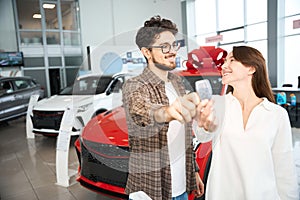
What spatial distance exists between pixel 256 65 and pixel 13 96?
578 centimetres

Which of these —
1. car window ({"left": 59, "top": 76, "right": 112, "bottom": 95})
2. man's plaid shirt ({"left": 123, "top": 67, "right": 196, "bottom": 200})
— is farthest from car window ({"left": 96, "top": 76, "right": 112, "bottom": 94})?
man's plaid shirt ({"left": 123, "top": 67, "right": 196, "bottom": 200})

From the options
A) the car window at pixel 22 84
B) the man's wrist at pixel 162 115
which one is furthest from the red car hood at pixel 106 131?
the car window at pixel 22 84

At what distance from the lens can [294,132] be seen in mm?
4250

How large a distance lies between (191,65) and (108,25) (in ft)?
27.7

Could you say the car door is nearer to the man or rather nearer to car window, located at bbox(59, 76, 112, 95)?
car window, located at bbox(59, 76, 112, 95)

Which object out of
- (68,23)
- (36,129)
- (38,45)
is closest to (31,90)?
(36,129)

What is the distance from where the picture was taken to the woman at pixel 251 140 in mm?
899

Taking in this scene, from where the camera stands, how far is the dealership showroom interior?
3.09 ft

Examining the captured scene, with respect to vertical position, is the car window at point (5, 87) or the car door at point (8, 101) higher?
the car window at point (5, 87)

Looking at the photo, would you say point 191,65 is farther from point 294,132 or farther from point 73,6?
point 73,6

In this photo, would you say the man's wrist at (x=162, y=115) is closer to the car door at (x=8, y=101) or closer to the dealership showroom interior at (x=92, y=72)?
the dealership showroom interior at (x=92, y=72)

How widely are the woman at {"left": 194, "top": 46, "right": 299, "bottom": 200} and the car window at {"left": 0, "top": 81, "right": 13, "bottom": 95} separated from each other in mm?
5536

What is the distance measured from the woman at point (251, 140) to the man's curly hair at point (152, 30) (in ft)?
1.03

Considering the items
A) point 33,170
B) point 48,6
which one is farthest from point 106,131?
point 48,6
